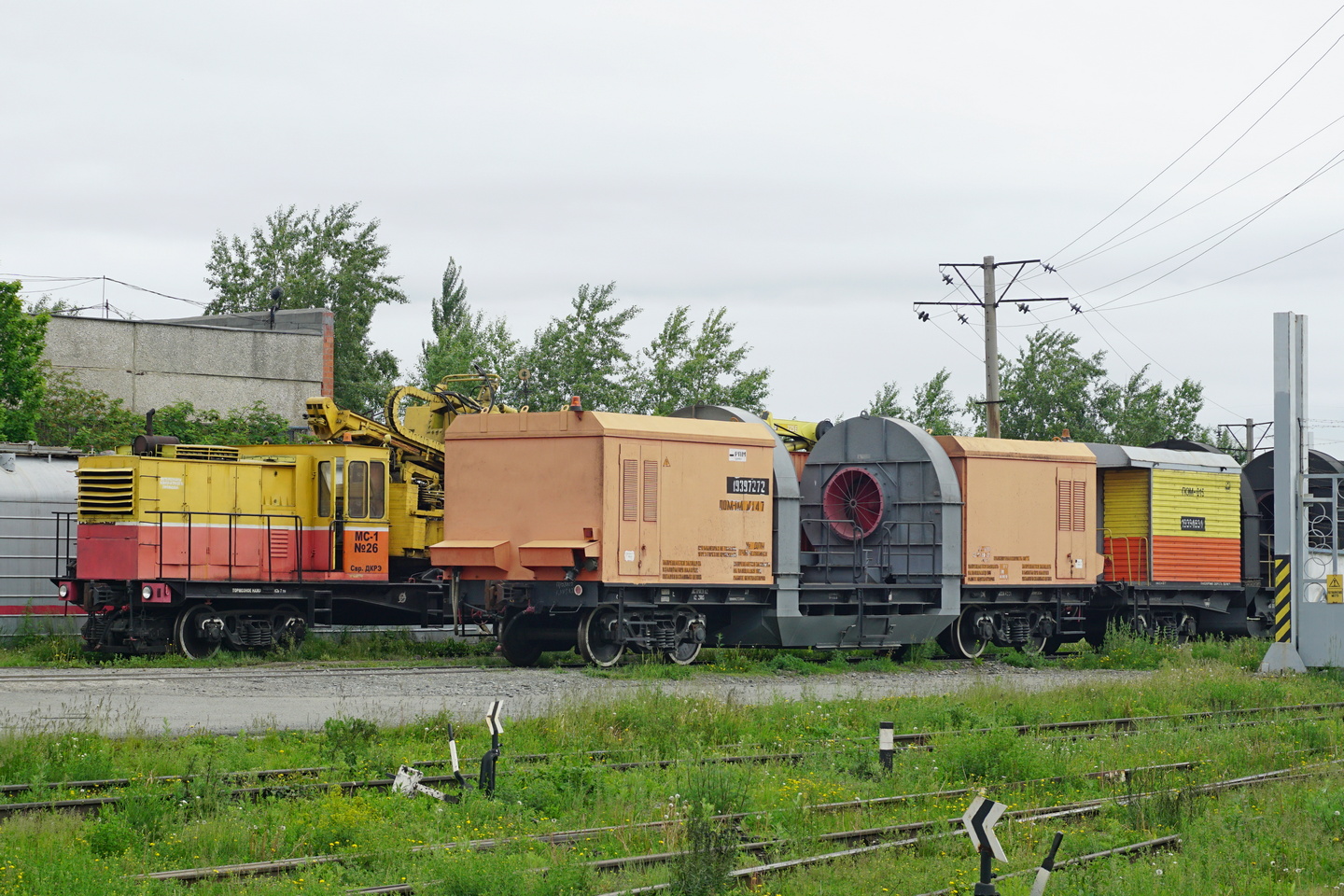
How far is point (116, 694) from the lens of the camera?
17.0 metres

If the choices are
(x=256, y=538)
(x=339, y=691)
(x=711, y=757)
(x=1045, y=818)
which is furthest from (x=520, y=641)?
(x=1045, y=818)

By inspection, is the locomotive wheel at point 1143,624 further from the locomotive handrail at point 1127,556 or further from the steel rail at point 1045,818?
the steel rail at point 1045,818

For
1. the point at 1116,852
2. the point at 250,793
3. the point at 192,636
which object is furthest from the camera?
the point at 192,636

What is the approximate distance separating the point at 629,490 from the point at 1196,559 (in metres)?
12.8

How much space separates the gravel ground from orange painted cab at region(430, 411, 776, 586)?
5.68 ft

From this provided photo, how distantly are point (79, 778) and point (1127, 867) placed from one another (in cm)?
760

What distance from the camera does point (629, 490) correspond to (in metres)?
22.0

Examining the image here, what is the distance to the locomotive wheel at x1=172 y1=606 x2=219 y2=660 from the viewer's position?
75.3ft

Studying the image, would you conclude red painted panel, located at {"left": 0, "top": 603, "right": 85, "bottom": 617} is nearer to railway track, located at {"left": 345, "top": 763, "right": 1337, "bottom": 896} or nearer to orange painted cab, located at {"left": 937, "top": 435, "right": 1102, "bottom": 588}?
orange painted cab, located at {"left": 937, "top": 435, "right": 1102, "bottom": 588}

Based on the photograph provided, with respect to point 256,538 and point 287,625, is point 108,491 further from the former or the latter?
point 287,625

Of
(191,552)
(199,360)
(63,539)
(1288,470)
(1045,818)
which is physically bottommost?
(1045,818)

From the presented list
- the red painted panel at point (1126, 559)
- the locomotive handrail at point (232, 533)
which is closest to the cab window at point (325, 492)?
the locomotive handrail at point (232, 533)

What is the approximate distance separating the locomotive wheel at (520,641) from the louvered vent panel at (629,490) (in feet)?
8.40

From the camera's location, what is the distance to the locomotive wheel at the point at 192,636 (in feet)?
75.3
